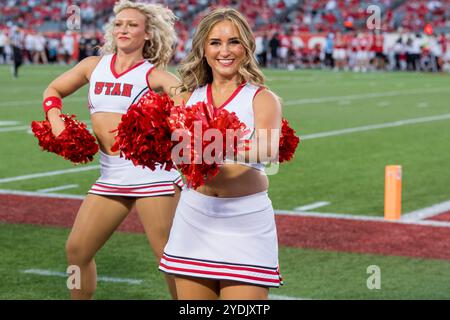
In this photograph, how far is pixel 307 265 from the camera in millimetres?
6977

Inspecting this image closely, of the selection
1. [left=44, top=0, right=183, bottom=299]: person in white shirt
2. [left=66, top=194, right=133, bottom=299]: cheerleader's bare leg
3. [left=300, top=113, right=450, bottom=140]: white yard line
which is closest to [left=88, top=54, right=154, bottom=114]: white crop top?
[left=44, top=0, right=183, bottom=299]: person in white shirt

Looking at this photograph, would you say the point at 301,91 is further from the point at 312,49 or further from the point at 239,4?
the point at 239,4

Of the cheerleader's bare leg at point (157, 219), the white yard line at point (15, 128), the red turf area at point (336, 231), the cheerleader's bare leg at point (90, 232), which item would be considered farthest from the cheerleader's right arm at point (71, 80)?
the white yard line at point (15, 128)

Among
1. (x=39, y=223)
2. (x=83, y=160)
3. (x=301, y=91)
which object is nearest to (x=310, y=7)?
(x=301, y=91)

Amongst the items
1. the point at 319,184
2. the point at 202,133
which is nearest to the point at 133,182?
the point at 202,133

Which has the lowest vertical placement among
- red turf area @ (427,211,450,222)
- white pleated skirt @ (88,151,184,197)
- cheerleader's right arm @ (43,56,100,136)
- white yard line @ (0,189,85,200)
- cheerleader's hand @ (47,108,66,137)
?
red turf area @ (427,211,450,222)

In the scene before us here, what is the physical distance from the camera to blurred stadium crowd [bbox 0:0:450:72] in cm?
3891

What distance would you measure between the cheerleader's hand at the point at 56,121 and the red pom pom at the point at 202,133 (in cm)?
140

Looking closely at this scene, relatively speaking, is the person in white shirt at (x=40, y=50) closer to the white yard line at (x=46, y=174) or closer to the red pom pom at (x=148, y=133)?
the white yard line at (x=46, y=174)

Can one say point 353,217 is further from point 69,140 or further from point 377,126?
point 377,126

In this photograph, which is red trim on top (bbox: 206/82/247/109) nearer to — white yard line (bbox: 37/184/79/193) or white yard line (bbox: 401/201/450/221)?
white yard line (bbox: 401/201/450/221)

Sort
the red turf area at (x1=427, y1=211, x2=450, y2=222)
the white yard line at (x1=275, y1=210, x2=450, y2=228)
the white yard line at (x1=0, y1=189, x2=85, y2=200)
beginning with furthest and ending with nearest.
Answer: the white yard line at (x1=0, y1=189, x2=85, y2=200) < the red turf area at (x1=427, y1=211, x2=450, y2=222) < the white yard line at (x1=275, y1=210, x2=450, y2=228)

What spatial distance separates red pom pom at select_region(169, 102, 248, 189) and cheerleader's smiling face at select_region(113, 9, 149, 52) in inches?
68.0

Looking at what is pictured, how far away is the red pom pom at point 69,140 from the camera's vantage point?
4953 millimetres
